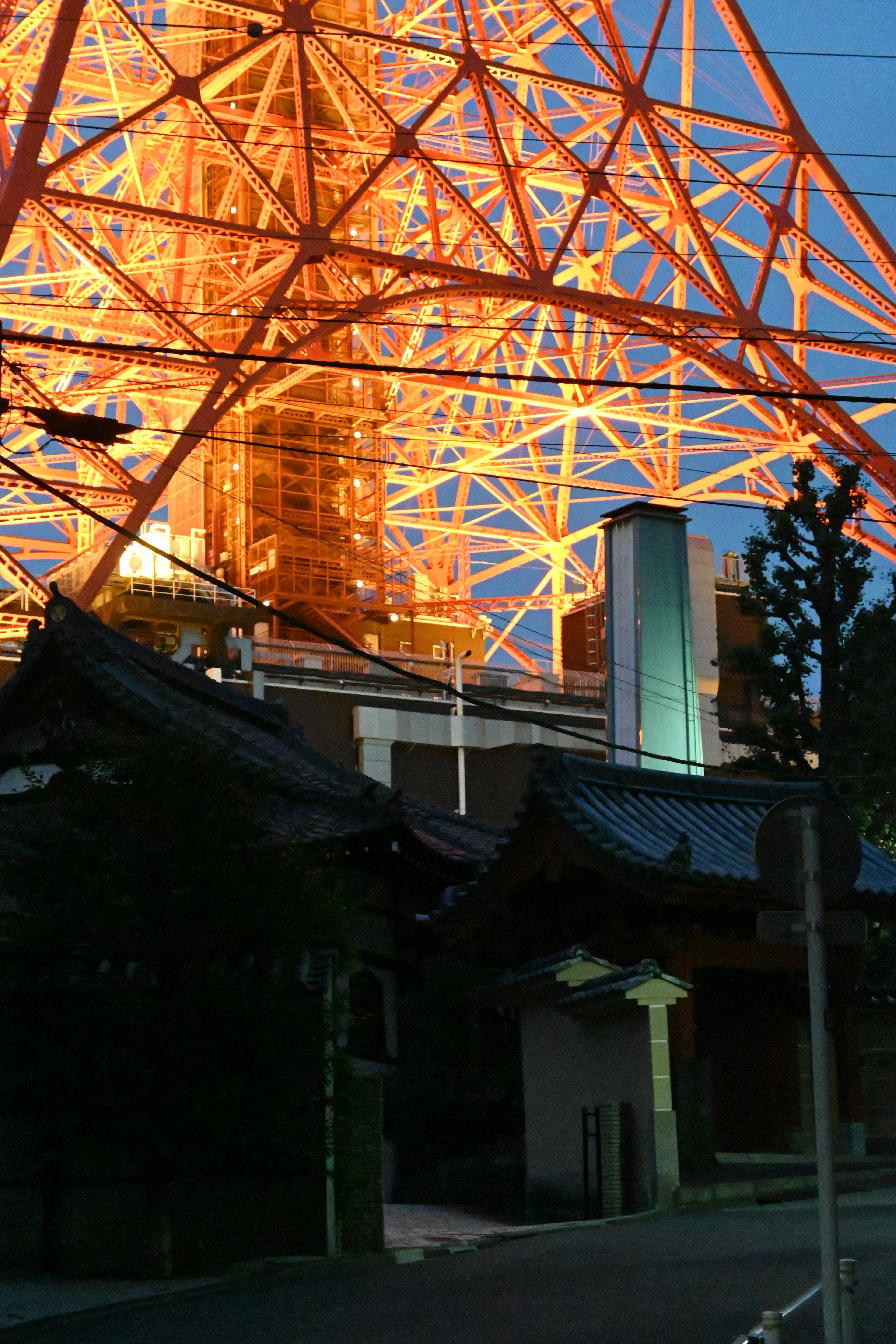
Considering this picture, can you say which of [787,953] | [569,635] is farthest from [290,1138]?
[569,635]

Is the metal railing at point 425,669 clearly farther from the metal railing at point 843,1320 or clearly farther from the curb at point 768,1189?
the metal railing at point 843,1320

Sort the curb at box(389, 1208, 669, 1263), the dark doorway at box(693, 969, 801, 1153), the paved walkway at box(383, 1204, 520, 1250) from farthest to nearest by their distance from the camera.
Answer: the dark doorway at box(693, 969, 801, 1153) < the paved walkway at box(383, 1204, 520, 1250) < the curb at box(389, 1208, 669, 1263)

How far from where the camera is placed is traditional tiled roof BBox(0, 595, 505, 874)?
18.6 metres

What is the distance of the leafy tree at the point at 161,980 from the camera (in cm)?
1304

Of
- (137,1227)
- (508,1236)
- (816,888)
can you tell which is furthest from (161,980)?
(816,888)

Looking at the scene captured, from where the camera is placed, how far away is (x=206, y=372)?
3678 centimetres

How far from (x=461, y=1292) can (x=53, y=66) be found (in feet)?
91.2

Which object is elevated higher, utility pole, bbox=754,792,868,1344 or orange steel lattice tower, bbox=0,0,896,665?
orange steel lattice tower, bbox=0,0,896,665

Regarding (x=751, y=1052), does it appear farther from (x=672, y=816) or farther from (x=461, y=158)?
(x=461, y=158)

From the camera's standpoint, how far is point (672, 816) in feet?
62.9

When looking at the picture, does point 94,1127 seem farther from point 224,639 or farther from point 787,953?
point 224,639

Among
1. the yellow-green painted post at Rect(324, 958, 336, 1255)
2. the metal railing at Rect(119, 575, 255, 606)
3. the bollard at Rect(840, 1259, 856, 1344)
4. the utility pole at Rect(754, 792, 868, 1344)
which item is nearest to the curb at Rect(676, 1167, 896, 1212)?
the yellow-green painted post at Rect(324, 958, 336, 1255)

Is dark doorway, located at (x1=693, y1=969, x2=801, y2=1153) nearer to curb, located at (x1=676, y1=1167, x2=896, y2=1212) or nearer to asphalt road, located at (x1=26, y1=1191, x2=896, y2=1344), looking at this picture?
curb, located at (x1=676, y1=1167, x2=896, y2=1212)

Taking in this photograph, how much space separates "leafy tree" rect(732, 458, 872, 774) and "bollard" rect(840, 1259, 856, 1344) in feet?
47.9
